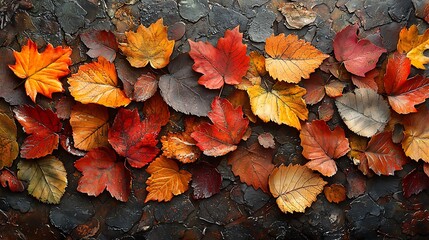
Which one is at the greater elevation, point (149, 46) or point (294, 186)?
point (149, 46)

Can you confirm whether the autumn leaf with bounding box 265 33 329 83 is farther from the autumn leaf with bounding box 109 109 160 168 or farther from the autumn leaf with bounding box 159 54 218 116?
the autumn leaf with bounding box 109 109 160 168

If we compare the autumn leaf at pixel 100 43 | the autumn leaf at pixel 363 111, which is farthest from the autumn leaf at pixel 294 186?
the autumn leaf at pixel 100 43

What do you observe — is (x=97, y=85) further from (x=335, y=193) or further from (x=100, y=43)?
(x=335, y=193)

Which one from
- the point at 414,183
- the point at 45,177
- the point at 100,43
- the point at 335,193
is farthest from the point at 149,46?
the point at 414,183

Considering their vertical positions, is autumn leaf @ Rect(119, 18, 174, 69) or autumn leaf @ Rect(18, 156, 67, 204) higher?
autumn leaf @ Rect(119, 18, 174, 69)

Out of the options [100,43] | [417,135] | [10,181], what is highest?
[100,43]

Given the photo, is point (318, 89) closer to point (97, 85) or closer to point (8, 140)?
point (97, 85)

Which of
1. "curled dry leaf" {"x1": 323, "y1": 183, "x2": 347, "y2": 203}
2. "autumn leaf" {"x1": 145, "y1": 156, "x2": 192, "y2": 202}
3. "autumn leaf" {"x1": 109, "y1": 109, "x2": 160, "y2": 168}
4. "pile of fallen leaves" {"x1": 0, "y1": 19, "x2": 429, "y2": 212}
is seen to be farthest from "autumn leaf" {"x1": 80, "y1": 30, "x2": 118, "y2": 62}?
"curled dry leaf" {"x1": 323, "y1": 183, "x2": 347, "y2": 203}
